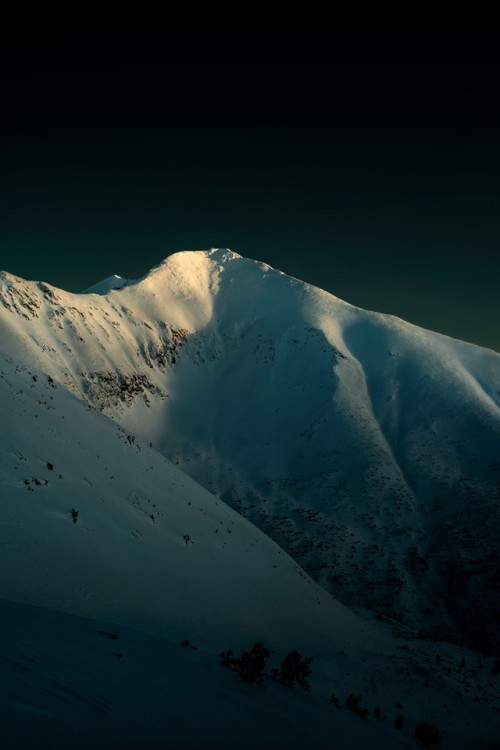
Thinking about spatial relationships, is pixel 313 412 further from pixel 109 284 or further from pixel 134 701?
pixel 134 701

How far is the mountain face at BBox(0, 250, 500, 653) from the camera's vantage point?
42469 mm

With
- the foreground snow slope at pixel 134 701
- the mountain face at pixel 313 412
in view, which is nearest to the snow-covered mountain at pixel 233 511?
the foreground snow slope at pixel 134 701

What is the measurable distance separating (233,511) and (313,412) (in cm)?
4742

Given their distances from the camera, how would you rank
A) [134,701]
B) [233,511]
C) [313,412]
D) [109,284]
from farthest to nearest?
[109,284], [313,412], [233,511], [134,701]

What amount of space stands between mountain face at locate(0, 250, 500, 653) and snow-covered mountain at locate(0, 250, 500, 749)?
350 millimetres

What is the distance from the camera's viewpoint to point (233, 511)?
23.9 metres

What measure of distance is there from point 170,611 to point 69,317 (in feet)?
223

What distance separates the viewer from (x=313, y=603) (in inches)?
704

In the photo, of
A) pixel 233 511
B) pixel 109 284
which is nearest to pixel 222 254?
pixel 109 284

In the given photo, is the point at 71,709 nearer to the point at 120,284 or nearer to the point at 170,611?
the point at 170,611

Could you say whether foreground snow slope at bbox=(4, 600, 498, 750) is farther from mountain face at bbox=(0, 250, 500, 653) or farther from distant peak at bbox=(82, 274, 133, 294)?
distant peak at bbox=(82, 274, 133, 294)

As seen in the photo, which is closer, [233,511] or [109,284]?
[233,511]

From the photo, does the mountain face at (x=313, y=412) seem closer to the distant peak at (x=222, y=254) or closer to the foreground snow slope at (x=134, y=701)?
the distant peak at (x=222, y=254)

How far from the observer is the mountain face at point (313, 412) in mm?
42469
